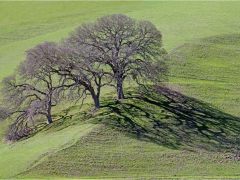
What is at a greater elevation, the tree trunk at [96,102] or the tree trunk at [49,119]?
the tree trunk at [96,102]

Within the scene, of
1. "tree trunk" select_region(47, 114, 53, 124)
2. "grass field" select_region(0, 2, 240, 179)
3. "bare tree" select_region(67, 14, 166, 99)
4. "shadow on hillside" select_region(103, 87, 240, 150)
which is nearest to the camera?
"grass field" select_region(0, 2, 240, 179)

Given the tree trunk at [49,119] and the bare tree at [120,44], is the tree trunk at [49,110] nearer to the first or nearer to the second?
the tree trunk at [49,119]

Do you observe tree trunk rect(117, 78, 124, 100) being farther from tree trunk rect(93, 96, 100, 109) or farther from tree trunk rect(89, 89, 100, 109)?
tree trunk rect(93, 96, 100, 109)

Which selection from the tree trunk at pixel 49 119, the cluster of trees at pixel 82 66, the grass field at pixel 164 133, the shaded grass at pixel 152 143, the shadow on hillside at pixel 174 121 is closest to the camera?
the shaded grass at pixel 152 143

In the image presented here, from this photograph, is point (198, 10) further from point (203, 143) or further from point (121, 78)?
point (203, 143)

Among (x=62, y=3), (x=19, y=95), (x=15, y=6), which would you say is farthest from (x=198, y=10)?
(x=19, y=95)

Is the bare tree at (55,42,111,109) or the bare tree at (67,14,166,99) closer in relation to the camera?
the bare tree at (55,42,111,109)

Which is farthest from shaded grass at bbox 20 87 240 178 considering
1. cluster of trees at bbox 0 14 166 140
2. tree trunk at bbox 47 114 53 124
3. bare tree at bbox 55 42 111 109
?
tree trunk at bbox 47 114 53 124

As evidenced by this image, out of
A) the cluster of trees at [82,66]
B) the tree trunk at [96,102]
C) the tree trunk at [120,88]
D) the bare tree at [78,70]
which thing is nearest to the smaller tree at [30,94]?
the cluster of trees at [82,66]
